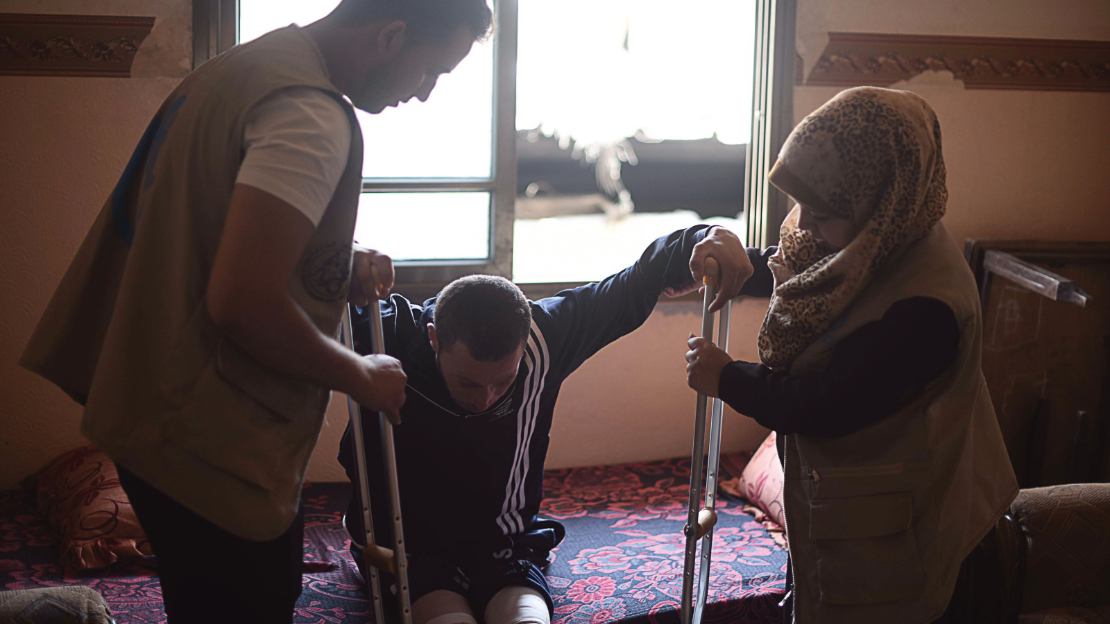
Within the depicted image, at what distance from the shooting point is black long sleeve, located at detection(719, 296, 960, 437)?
4.55 ft

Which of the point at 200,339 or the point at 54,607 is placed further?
the point at 54,607

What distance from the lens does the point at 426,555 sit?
6.58 ft

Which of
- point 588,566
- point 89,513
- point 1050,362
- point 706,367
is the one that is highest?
point 706,367

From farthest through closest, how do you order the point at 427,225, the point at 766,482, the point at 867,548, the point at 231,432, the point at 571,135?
the point at 571,135 → the point at 427,225 → the point at 766,482 → the point at 867,548 → the point at 231,432

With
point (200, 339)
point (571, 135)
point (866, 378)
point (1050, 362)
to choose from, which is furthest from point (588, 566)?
point (571, 135)

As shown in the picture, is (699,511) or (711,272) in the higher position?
(711,272)

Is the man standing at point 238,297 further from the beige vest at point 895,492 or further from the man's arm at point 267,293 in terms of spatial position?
the beige vest at point 895,492

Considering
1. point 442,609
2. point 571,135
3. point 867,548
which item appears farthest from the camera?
point 571,135

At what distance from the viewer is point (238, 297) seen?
3.43 ft

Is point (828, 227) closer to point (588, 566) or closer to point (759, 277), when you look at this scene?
point (759, 277)

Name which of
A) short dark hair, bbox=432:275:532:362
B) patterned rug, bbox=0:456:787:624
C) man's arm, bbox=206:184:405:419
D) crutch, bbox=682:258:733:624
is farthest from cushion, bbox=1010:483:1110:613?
man's arm, bbox=206:184:405:419

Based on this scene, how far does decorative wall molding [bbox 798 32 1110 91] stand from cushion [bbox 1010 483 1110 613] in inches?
73.5

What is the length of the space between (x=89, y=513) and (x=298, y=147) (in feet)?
6.25

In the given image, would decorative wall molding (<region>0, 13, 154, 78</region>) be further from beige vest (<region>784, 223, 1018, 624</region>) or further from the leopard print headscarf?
beige vest (<region>784, 223, 1018, 624</region>)
